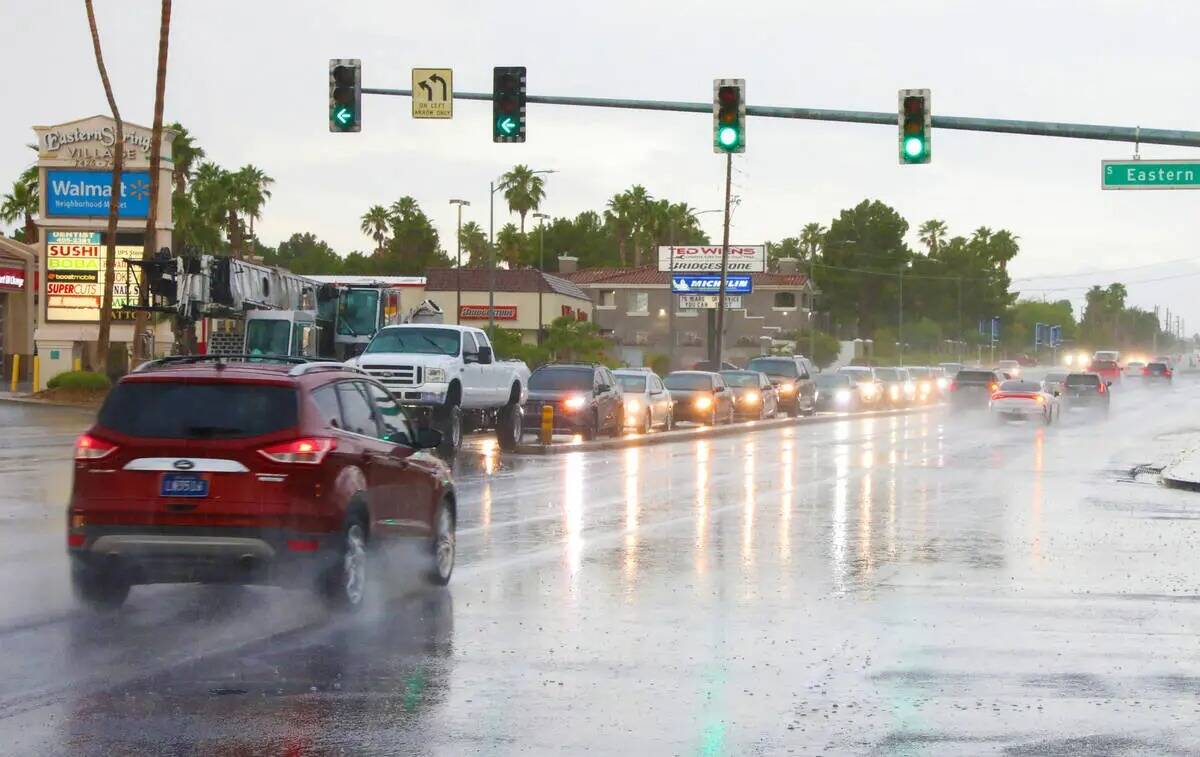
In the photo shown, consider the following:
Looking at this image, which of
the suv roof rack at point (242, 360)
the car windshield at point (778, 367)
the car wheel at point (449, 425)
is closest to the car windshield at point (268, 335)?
the car wheel at point (449, 425)

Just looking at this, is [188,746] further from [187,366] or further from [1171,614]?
[1171,614]

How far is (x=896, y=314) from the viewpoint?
141375 millimetres

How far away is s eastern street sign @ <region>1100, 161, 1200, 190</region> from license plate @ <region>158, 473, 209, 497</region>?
17842mm

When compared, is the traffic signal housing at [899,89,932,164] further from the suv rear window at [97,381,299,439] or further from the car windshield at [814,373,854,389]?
the car windshield at [814,373,854,389]

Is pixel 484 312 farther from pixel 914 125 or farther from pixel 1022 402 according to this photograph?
pixel 914 125

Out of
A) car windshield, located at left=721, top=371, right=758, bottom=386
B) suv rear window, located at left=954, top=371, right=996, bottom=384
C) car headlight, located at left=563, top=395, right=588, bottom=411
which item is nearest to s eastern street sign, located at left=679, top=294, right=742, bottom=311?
suv rear window, located at left=954, top=371, right=996, bottom=384

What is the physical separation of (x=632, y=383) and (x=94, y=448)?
31685 millimetres

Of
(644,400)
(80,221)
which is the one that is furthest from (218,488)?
(80,221)

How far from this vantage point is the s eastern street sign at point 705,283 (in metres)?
92.1

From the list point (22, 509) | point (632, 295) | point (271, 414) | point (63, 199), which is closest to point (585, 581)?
point (271, 414)

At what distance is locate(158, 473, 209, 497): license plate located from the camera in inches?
425

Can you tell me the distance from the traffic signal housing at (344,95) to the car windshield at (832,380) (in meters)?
40.2

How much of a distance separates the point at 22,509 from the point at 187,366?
8.89m

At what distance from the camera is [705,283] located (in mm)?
92438
